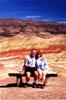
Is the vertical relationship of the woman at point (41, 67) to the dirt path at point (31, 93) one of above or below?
above

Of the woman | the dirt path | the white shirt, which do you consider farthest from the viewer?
the white shirt

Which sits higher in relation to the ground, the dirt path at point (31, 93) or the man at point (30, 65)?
the man at point (30, 65)

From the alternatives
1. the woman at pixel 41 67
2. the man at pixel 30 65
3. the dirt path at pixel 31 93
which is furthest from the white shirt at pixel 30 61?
the dirt path at pixel 31 93

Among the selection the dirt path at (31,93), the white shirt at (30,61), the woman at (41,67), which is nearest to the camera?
the dirt path at (31,93)

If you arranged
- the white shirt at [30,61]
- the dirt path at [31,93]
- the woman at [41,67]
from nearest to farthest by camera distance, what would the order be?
1. the dirt path at [31,93]
2. the woman at [41,67]
3. the white shirt at [30,61]

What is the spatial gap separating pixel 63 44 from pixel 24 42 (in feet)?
28.0

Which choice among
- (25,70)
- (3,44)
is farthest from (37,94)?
(3,44)

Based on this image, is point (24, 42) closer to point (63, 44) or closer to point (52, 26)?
point (63, 44)

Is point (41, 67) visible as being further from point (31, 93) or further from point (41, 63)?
point (31, 93)

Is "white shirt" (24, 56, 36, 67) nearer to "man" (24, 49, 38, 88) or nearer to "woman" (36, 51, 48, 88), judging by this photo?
"man" (24, 49, 38, 88)

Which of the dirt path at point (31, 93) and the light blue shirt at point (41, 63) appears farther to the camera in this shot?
the light blue shirt at point (41, 63)

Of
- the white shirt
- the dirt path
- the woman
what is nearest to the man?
the white shirt

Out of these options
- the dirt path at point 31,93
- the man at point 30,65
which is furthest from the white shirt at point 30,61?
the dirt path at point 31,93

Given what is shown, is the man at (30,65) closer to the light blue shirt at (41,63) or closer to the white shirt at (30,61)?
the white shirt at (30,61)
